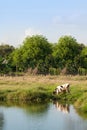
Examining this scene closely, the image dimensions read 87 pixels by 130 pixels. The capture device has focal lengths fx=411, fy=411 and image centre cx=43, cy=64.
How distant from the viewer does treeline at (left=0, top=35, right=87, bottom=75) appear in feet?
190

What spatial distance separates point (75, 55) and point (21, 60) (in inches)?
314

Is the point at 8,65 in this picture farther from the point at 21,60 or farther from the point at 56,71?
the point at 56,71

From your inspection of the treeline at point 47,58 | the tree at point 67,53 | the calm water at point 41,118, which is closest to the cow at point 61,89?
the calm water at point 41,118

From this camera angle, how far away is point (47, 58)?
192ft

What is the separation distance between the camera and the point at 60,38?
60.2 m

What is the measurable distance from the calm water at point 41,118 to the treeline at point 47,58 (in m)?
27.7

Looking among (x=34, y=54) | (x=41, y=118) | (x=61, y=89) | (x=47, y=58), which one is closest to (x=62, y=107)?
(x=61, y=89)

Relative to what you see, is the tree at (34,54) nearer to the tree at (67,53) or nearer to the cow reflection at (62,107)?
the tree at (67,53)

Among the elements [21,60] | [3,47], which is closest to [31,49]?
[21,60]

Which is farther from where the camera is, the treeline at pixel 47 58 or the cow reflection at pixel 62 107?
the treeline at pixel 47 58

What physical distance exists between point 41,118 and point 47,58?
34.2 meters

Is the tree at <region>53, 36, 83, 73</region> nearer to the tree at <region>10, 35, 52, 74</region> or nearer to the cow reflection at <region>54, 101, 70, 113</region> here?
the tree at <region>10, 35, 52, 74</region>

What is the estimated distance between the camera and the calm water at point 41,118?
21.8 m

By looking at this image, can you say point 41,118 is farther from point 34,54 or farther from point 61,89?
point 34,54
